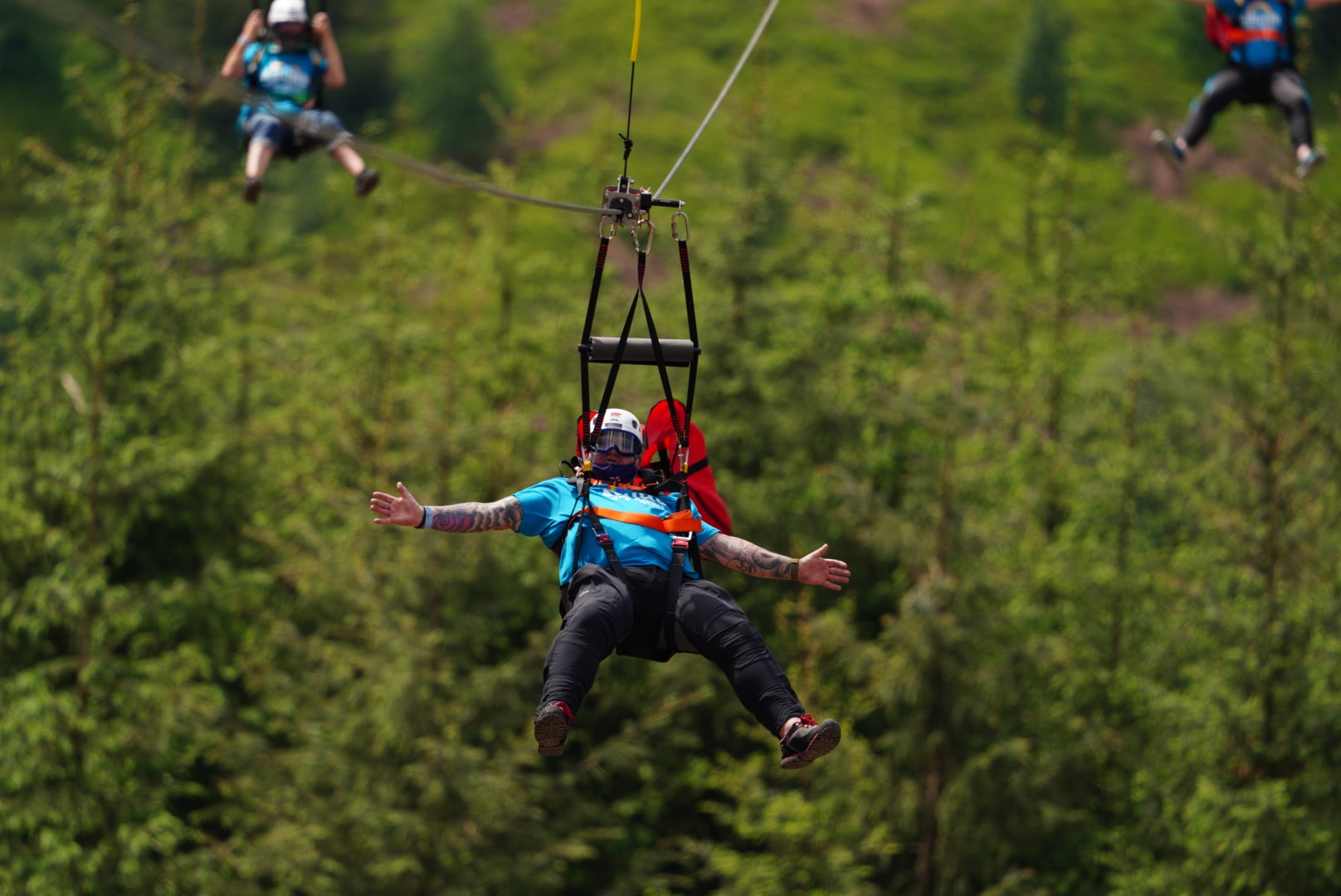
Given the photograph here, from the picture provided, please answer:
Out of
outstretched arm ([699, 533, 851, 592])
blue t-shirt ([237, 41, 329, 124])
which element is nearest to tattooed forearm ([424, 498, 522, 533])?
outstretched arm ([699, 533, 851, 592])

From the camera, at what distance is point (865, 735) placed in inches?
744

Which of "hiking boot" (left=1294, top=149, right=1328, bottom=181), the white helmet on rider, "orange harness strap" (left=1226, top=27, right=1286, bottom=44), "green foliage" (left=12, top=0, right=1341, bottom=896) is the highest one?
"orange harness strap" (left=1226, top=27, right=1286, bottom=44)

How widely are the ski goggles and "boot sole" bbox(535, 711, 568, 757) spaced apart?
1410 millimetres

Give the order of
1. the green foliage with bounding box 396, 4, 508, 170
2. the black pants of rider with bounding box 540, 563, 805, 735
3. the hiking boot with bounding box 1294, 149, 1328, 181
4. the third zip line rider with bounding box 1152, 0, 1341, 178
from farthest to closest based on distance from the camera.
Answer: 1. the green foliage with bounding box 396, 4, 508, 170
2. the third zip line rider with bounding box 1152, 0, 1341, 178
3. the hiking boot with bounding box 1294, 149, 1328, 181
4. the black pants of rider with bounding box 540, 563, 805, 735

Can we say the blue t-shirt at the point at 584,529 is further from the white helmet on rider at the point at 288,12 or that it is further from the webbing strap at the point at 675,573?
the white helmet on rider at the point at 288,12

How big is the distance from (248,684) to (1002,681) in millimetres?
8020

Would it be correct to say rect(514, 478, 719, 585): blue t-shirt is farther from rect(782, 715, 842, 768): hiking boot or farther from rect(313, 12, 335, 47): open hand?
rect(313, 12, 335, 47): open hand

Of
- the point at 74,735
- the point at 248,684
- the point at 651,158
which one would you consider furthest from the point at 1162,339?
the point at 651,158

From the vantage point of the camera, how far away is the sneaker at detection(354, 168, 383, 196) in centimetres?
915

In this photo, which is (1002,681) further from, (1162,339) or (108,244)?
(108,244)

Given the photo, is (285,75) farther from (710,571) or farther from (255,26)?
(710,571)

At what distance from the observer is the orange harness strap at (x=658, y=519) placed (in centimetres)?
681

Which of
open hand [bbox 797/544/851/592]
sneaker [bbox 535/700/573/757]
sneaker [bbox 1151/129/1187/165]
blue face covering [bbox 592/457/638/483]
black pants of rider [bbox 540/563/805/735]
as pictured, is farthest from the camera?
sneaker [bbox 1151/129/1187/165]

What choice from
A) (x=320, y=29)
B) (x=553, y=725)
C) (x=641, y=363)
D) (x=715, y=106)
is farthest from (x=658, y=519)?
(x=320, y=29)
